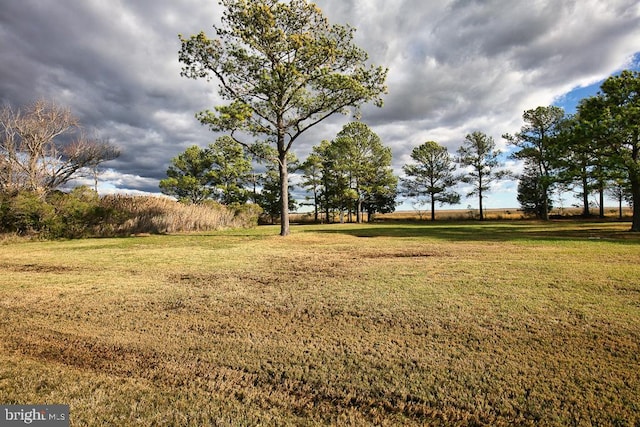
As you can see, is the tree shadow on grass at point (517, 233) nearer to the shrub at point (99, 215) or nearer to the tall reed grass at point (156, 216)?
the tall reed grass at point (156, 216)

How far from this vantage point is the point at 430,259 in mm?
8648

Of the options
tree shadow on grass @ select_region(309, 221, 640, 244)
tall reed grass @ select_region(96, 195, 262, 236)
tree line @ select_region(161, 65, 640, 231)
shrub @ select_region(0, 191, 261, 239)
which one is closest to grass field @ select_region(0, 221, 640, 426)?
tree shadow on grass @ select_region(309, 221, 640, 244)

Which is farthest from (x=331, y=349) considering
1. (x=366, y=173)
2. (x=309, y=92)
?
(x=366, y=173)

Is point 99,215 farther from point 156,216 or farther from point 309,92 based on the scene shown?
point 309,92

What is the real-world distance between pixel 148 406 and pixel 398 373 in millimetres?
2053

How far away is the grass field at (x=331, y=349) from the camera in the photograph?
2264 millimetres

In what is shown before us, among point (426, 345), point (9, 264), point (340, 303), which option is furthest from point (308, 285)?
point (9, 264)

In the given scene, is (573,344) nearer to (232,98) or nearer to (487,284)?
(487,284)

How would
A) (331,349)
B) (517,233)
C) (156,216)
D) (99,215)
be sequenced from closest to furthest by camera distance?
1. (331,349)
2. (517,233)
3. (99,215)
4. (156,216)

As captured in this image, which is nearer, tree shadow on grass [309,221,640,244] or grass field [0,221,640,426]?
grass field [0,221,640,426]

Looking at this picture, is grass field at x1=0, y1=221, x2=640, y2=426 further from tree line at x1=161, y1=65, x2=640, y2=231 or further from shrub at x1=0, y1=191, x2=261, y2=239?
tree line at x1=161, y1=65, x2=640, y2=231

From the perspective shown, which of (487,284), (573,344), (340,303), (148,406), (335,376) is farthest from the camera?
(487,284)

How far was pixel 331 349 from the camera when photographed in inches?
125

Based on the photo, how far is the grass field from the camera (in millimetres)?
2264
